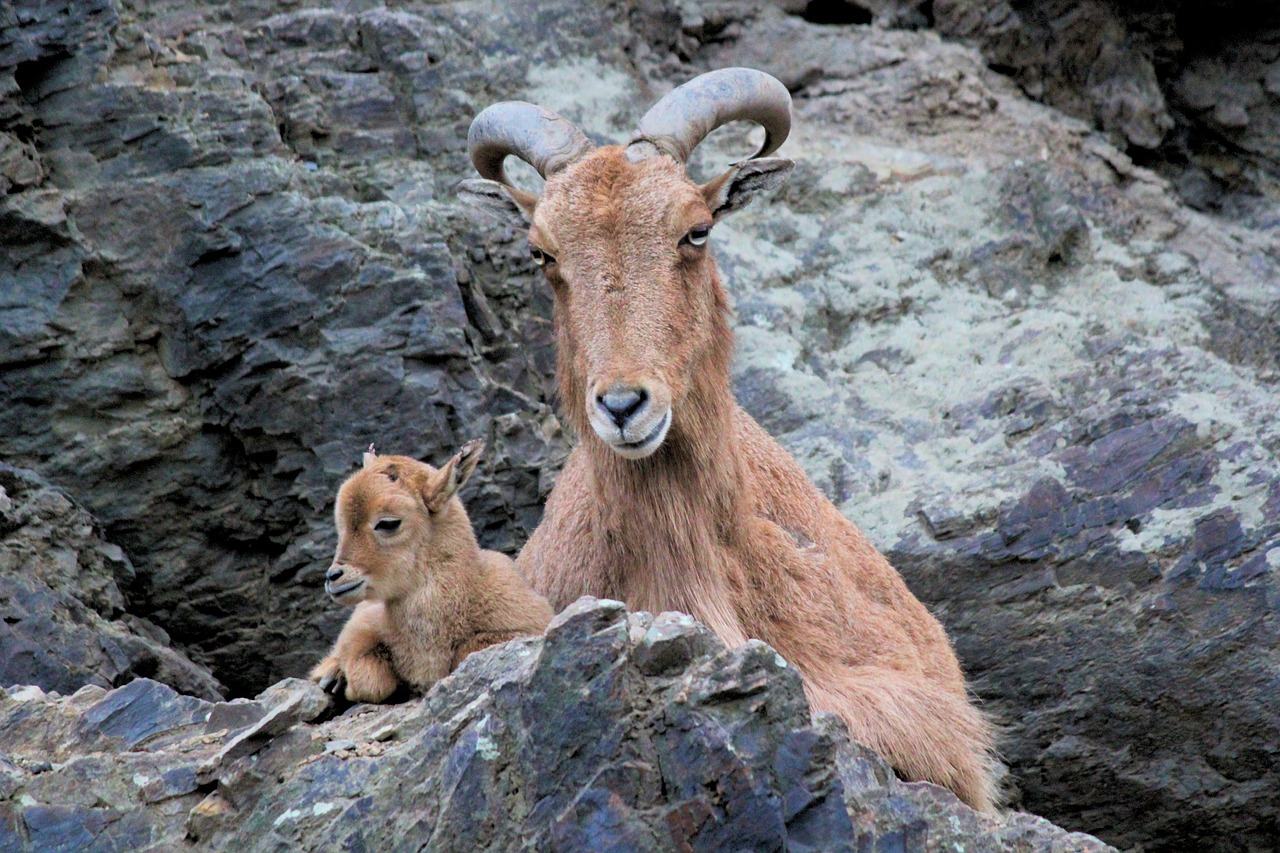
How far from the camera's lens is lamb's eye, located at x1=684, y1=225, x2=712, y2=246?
7441 mm

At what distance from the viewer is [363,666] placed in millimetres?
7035

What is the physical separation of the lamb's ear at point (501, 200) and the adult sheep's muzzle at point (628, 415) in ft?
5.72

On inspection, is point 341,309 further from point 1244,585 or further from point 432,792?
point 1244,585

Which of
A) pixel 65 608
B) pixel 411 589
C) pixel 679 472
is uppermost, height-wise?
pixel 679 472

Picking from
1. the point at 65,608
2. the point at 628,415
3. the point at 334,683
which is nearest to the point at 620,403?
the point at 628,415

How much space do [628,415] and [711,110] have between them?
7.11ft

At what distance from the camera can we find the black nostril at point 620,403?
6.68 metres

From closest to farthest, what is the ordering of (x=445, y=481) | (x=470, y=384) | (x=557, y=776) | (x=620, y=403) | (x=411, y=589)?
(x=557, y=776) < (x=620, y=403) < (x=411, y=589) < (x=445, y=481) < (x=470, y=384)

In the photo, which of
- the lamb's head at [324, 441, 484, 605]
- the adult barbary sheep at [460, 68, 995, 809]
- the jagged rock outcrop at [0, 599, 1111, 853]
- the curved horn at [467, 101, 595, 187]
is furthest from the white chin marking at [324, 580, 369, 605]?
the curved horn at [467, 101, 595, 187]

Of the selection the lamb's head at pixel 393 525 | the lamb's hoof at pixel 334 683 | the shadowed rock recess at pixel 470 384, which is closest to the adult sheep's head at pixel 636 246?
the lamb's head at pixel 393 525

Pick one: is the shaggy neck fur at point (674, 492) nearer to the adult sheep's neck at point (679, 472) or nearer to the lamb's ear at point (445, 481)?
the adult sheep's neck at point (679, 472)

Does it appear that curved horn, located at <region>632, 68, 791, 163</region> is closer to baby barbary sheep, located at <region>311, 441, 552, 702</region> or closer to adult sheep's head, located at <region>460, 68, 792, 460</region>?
adult sheep's head, located at <region>460, 68, 792, 460</region>

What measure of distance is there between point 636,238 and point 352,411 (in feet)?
11.3

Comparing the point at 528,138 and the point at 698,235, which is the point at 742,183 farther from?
the point at 528,138
